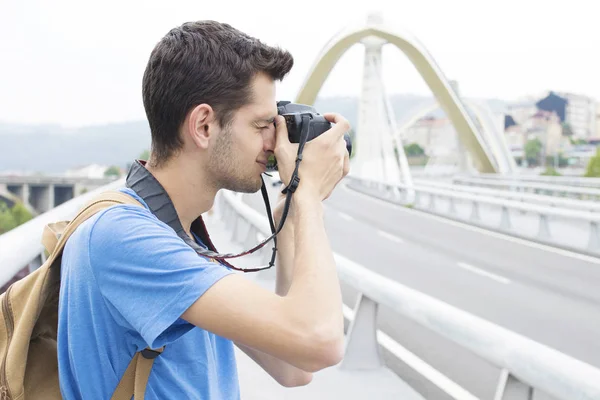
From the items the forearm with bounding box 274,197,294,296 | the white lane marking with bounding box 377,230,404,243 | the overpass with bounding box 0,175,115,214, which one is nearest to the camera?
the forearm with bounding box 274,197,294,296

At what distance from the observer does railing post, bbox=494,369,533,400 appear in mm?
2693

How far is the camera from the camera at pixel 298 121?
1816mm

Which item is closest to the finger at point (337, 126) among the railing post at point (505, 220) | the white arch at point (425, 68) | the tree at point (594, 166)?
the railing post at point (505, 220)

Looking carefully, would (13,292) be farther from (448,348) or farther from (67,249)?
(448,348)

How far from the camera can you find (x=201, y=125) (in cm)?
171

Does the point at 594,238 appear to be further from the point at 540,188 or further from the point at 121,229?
the point at 121,229

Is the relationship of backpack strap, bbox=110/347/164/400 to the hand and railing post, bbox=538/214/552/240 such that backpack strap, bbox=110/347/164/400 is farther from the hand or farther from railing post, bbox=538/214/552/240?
railing post, bbox=538/214/552/240

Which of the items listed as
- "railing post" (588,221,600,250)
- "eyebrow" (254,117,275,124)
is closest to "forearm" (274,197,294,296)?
"eyebrow" (254,117,275,124)

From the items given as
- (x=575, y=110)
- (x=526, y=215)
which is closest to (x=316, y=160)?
(x=526, y=215)

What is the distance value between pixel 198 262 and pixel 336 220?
17483 mm

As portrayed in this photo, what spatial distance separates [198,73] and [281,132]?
0.89 ft

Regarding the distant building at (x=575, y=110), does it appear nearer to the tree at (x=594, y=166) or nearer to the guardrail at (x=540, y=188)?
the tree at (x=594, y=166)

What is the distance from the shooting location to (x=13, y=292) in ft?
4.88

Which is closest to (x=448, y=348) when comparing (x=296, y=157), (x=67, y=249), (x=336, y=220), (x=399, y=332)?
(x=399, y=332)
